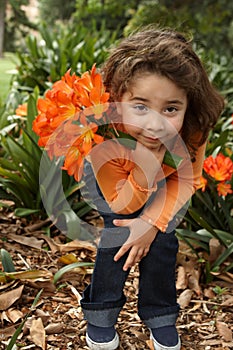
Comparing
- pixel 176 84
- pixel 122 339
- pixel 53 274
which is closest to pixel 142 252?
pixel 122 339

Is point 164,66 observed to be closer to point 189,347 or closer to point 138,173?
point 138,173

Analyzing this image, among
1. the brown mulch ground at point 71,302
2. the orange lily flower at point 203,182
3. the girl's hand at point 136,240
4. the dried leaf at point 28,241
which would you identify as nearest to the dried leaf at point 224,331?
the brown mulch ground at point 71,302

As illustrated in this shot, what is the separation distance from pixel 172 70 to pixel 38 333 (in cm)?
114

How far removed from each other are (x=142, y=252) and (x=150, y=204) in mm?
189

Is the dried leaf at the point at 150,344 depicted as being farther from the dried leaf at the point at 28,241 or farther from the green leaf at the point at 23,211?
the green leaf at the point at 23,211

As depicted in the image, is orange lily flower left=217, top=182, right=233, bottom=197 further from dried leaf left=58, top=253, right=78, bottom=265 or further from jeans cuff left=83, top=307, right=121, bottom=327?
jeans cuff left=83, top=307, right=121, bottom=327

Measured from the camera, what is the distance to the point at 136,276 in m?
2.60

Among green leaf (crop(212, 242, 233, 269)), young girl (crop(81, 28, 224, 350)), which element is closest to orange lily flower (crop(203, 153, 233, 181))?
green leaf (crop(212, 242, 233, 269))

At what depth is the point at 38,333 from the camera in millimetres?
2072

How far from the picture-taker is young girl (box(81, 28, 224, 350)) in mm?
1790

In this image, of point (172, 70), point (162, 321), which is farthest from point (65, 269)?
point (172, 70)

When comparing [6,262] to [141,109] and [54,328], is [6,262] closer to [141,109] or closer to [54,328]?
[54,328]

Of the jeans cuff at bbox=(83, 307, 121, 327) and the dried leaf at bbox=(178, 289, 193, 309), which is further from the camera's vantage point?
the dried leaf at bbox=(178, 289, 193, 309)

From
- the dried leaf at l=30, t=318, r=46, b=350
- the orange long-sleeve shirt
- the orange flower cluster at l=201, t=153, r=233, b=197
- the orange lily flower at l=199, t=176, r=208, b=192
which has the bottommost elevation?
the dried leaf at l=30, t=318, r=46, b=350
